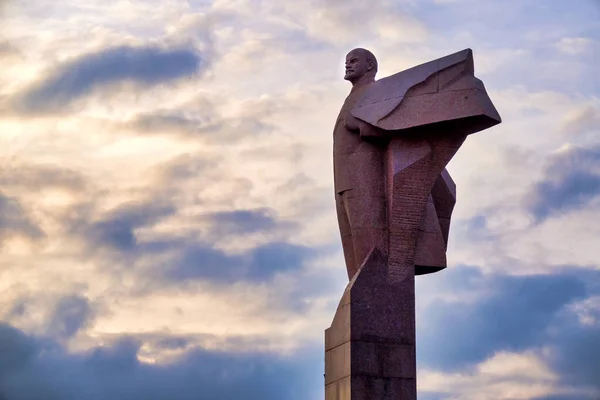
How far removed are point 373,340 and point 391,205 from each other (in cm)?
240

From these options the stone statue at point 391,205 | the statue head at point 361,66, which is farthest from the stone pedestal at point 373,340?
the statue head at point 361,66

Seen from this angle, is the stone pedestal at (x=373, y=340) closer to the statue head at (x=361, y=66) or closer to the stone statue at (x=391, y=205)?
the stone statue at (x=391, y=205)

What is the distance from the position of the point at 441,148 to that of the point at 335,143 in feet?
6.53

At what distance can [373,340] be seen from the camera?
23.0 metres

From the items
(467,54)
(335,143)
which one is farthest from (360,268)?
(467,54)

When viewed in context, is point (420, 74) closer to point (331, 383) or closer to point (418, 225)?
point (418, 225)

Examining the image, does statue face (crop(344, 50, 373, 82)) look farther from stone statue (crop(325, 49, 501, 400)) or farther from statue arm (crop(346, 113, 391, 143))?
statue arm (crop(346, 113, 391, 143))

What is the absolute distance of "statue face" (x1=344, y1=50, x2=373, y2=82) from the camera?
81.6 feet

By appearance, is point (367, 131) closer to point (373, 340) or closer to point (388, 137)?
point (388, 137)

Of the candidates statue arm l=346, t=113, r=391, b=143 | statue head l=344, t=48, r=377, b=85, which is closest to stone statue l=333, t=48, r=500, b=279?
statue arm l=346, t=113, r=391, b=143

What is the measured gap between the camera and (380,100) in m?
24.0

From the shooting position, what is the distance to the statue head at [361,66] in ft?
81.6

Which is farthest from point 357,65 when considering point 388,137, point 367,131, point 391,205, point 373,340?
point 373,340

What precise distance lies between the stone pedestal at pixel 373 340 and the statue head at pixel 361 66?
3.40 m
